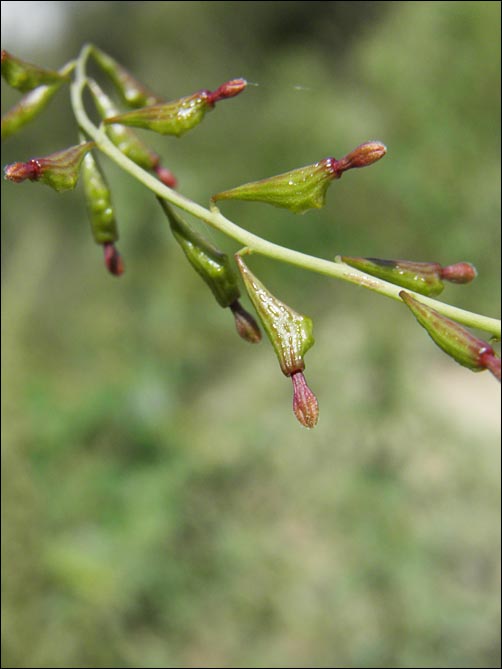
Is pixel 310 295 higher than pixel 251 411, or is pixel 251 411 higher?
pixel 310 295

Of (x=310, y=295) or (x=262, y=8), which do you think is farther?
(x=262, y=8)

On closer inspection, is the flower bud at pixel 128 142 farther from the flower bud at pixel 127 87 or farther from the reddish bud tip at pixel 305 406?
the reddish bud tip at pixel 305 406

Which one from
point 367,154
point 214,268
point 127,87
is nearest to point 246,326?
point 214,268

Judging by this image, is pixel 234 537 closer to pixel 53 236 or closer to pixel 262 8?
pixel 53 236

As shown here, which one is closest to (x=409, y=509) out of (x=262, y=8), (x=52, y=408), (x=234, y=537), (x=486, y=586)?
(x=486, y=586)

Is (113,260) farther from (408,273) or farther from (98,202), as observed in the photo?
(408,273)

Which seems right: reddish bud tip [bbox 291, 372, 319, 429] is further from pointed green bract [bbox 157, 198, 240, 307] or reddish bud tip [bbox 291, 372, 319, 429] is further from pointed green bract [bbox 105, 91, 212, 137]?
pointed green bract [bbox 105, 91, 212, 137]

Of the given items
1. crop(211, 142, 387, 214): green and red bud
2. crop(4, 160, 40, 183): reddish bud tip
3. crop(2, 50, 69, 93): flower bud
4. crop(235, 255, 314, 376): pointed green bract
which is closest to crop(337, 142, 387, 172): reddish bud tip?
crop(211, 142, 387, 214): green and red bud
